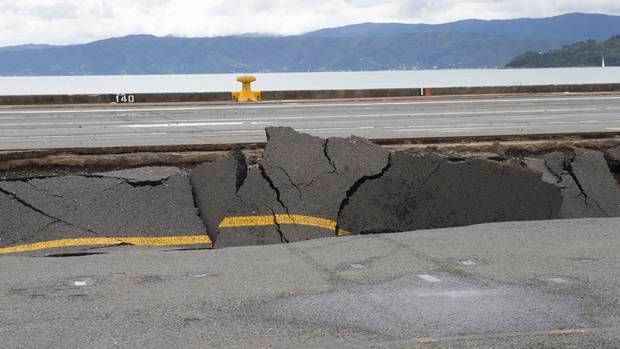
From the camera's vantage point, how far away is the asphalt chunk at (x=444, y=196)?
8.15 m

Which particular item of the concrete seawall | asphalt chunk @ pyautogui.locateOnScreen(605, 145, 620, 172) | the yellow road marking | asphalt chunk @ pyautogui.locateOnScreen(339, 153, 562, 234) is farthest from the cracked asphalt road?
the concrete seawall

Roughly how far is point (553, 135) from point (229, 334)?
7.91 metres

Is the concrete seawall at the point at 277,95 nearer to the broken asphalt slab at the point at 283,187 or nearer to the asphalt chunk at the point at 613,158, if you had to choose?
the asphalt chunk at the point at 613,158

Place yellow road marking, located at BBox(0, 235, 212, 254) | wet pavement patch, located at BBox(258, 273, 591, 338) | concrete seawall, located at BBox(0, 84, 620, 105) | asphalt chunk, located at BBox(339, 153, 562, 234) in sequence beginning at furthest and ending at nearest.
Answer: concrete seawall, located at BBox(0, 84, 620, 105) < asphalt chunk, located at BBox(339, 153, 562, 234) < yellow road marking, located at BBox(0, 235, 212, 254) < wet pavement patch, located at BBox(258, 273, 591, 338)

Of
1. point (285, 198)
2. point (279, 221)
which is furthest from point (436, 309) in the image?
point (285, 198)

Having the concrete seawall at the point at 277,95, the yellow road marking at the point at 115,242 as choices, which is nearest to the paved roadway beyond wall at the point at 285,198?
the yellow road marking at the point at 115,242

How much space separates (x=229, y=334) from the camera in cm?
458

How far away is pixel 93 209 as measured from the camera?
779 centimetres

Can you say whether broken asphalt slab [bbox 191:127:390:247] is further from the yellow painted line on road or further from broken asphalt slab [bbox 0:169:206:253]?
broken asphalt slab [bbox 0:169:206:253]

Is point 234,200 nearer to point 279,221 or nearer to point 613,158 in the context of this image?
point 279,221

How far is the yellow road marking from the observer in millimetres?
7289

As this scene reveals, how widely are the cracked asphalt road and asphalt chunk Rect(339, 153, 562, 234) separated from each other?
0.67 m

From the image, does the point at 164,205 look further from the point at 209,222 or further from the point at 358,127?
the point at 358,127

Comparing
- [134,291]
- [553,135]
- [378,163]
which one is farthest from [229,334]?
[553,135]
